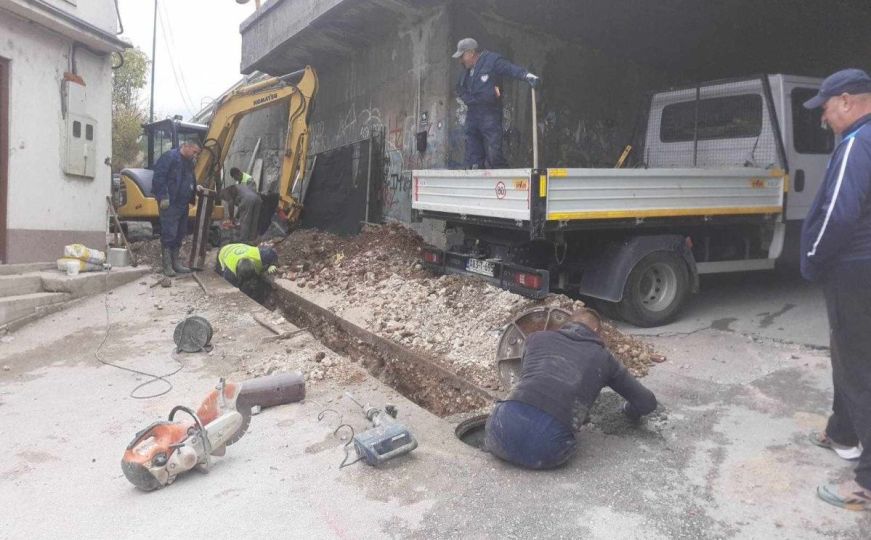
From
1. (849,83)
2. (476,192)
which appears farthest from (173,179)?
(849,83)

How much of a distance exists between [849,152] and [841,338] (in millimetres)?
855

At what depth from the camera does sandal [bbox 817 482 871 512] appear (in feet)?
8.61

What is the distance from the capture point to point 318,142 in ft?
42.6

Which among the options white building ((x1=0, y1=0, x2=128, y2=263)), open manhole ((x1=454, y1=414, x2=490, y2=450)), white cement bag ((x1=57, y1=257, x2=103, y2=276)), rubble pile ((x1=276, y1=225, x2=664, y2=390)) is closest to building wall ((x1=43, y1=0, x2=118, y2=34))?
white building ((x1=0, y1=0, x2=128, y2=263))

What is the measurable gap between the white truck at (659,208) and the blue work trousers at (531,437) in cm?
222

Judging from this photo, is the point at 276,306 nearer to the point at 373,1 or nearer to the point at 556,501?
the point at 373,1

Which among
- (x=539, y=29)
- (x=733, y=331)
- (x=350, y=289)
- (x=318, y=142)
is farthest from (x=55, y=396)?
(x=318, y=142)

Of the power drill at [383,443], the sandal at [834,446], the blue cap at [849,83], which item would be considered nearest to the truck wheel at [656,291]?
the sandal at [834,446]

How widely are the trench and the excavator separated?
3.48 metres

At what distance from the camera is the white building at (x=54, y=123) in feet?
24.1

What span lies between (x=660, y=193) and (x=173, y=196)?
6749mm

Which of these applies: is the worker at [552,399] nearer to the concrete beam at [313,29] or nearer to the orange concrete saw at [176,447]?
the orange concrete saw at [176,447]

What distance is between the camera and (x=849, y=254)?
2.74m

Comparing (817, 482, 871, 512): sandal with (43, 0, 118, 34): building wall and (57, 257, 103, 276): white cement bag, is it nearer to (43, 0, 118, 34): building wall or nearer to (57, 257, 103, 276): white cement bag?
(57, 257, 103, 276): white cement bag
